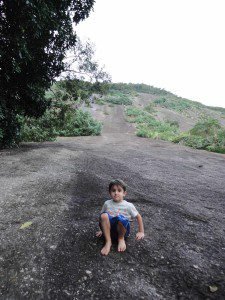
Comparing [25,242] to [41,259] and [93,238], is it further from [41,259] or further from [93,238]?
[93,238]

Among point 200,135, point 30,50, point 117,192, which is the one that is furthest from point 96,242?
point 200,135

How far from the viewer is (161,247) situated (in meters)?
3.66

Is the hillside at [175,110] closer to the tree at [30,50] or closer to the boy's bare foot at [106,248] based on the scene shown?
the tree at [30,50]

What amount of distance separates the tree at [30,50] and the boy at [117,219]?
20.3ft

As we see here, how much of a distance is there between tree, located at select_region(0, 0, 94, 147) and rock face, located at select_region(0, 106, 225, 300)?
3.44 meters

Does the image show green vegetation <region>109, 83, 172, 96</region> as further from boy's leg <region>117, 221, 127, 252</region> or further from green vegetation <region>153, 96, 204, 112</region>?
boy's leg <region>117, 221, 127, 252</region>

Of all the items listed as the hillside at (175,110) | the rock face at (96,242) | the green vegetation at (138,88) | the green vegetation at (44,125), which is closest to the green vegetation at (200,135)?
the hillside at (175,110)

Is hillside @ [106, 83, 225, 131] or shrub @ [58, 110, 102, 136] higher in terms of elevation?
hillside @ [106, 83, 225, 131]

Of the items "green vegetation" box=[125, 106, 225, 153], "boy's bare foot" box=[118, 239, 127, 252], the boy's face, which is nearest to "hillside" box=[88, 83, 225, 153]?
"green vegetation" box=[125, 106, 225, 153]

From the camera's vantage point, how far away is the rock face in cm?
278

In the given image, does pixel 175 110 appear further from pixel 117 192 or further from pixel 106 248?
pixel 106 248

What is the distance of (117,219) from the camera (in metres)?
3.42

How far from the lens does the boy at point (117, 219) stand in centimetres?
339

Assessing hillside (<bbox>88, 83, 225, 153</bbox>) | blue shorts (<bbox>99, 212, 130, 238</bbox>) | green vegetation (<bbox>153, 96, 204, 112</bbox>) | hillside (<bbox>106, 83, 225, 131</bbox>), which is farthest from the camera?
green vegetation (<bbox>153, 96, 204, 112</bbox>)
